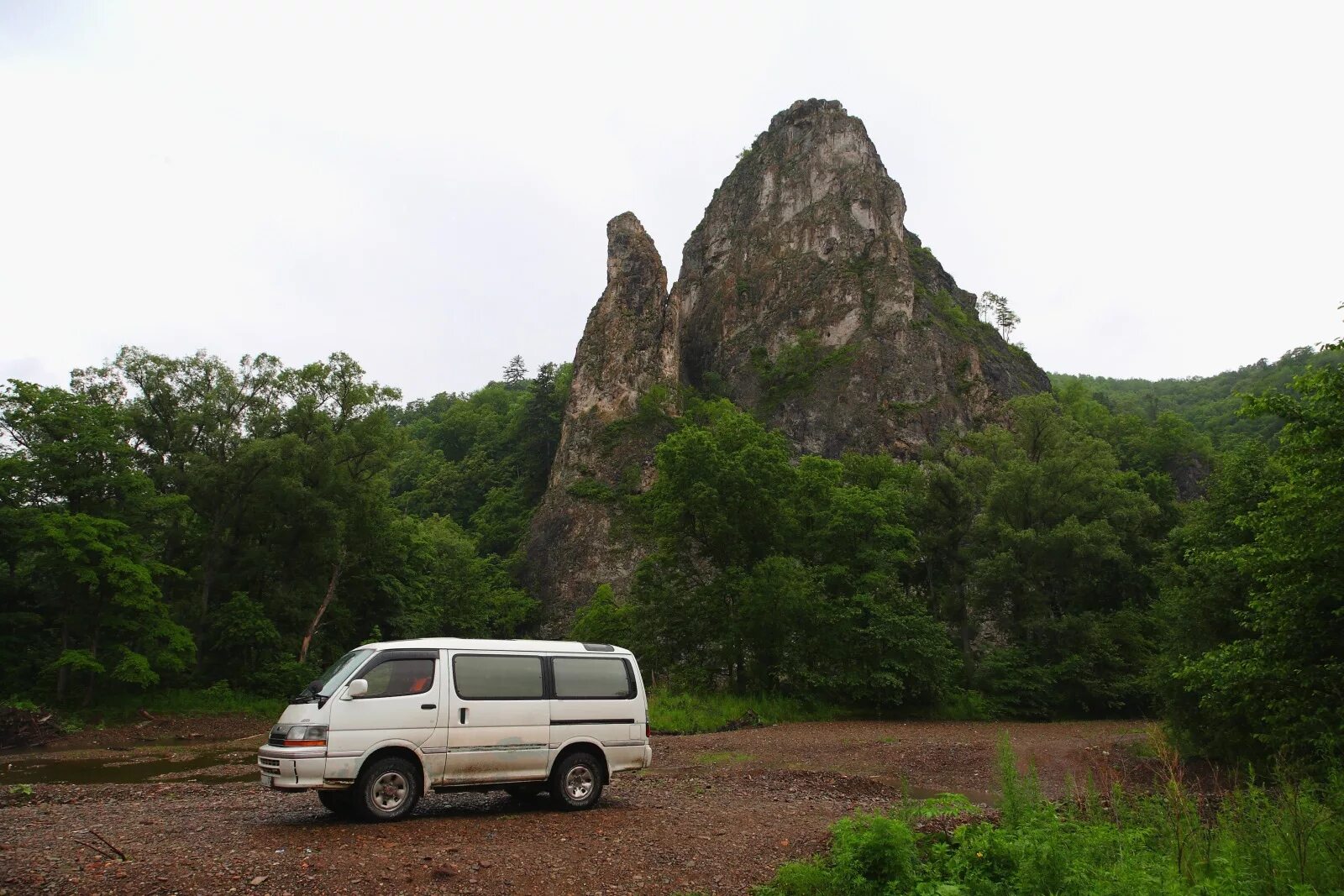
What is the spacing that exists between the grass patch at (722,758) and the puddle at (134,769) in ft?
30.8

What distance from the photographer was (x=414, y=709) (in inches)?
364

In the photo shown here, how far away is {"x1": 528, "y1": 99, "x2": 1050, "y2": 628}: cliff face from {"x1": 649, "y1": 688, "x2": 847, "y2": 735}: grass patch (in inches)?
1148

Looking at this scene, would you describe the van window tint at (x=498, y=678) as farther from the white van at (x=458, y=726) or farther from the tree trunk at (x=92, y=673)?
the tree trunk at (x=92, y=673)

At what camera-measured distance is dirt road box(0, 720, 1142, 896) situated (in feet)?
21.7

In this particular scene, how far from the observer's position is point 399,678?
30.8 feet

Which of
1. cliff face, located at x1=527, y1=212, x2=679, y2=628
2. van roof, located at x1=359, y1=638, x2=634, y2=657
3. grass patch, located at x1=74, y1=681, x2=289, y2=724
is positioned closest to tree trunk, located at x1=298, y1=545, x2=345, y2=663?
grass patch, located at x1=74, y1=681, x2=289, y2=724

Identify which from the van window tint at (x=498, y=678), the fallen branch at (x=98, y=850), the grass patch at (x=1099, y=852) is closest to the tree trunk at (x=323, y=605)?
the van window tint at (x=498, y=678)

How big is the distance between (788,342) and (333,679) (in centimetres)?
6511

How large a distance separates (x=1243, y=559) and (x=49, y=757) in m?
28.5

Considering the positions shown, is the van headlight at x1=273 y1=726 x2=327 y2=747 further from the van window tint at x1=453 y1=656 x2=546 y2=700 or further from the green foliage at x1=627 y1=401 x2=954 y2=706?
the green foliage at x1=627 y1=401 x2=954 y2=706

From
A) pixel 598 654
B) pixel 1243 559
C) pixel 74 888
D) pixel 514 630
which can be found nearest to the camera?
pixel 74 888

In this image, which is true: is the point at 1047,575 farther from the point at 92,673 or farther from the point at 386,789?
the point at 92,673

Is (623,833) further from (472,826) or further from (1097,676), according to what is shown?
(1097,676)

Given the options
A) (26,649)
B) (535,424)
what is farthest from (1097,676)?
(535,424)
